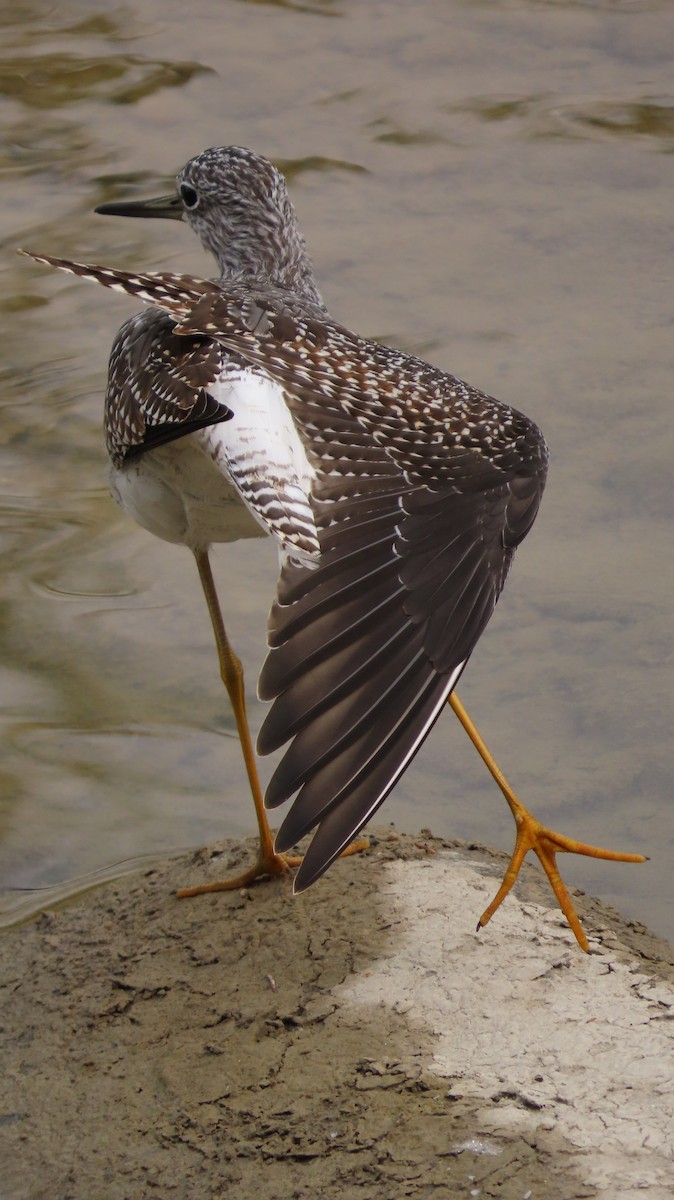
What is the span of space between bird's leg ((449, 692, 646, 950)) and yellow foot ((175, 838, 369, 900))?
1.94 ft

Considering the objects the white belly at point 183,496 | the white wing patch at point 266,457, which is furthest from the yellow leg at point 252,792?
the white wing patch at point 266,457

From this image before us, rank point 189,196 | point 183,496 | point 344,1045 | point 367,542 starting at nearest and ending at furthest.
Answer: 1. point 367,542
2. point 344,1045
3. point 183,496
4. point 189,196

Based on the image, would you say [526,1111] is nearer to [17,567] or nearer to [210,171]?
[210,171]

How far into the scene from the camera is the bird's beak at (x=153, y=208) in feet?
24.7

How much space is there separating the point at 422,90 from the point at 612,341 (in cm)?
438

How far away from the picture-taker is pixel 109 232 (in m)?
12.0

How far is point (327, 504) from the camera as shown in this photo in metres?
4.55

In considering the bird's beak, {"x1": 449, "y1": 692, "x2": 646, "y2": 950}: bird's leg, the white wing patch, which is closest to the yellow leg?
{"x1": 449, "y1": 692, "x2": 646, "y2": 950}: bird's leg

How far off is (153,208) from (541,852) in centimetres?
383

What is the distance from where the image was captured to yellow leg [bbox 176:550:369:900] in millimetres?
5746

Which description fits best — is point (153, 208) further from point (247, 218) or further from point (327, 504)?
point (327, 504)

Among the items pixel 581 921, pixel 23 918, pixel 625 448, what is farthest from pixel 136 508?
pixel 625 448

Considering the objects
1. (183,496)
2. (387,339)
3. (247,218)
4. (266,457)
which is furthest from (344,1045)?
(387,339)

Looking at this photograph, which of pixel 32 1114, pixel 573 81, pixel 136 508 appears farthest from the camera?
pixel 573 81
